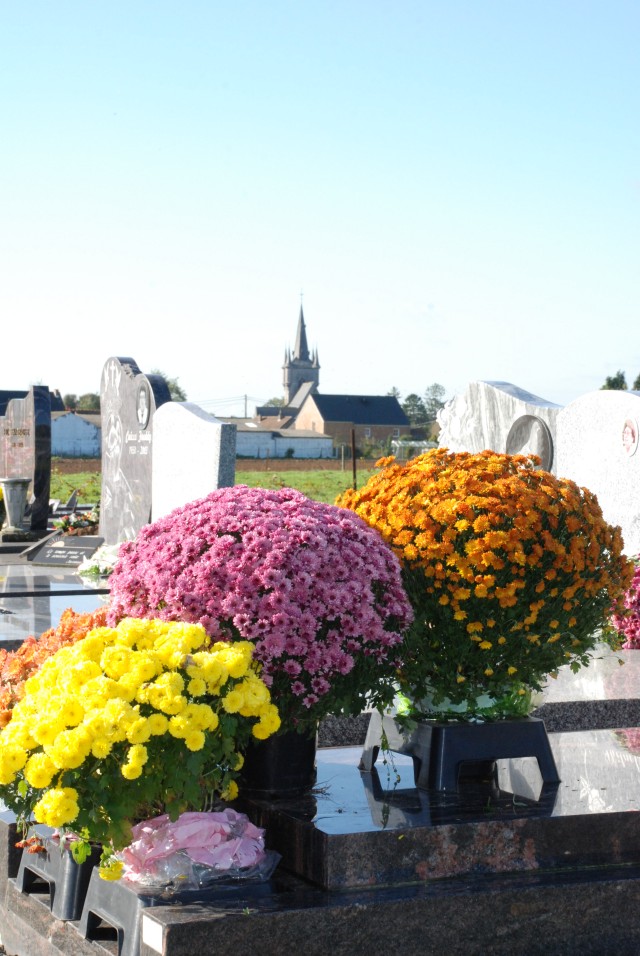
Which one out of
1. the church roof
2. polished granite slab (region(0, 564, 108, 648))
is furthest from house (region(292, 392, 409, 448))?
polished granite slab (region(0, 564, 108, 648))

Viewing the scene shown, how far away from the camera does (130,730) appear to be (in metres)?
3.41

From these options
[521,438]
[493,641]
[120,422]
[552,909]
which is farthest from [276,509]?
[120,422]

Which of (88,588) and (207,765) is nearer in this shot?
(207,765)

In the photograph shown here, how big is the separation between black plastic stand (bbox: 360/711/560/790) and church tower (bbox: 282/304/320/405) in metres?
152

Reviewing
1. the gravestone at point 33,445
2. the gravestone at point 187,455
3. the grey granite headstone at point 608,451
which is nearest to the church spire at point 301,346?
the gravestone at point 33,445

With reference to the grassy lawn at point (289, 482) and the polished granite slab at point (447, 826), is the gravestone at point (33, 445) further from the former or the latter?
the grassy lawn at point (289, 482)

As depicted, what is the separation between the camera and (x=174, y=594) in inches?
159

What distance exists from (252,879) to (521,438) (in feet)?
29.1

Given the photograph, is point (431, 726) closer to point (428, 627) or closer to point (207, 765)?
point (428, 627)

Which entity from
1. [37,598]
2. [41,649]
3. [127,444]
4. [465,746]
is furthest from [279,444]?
[465,746]

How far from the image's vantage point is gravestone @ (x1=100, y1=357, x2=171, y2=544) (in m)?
14.2

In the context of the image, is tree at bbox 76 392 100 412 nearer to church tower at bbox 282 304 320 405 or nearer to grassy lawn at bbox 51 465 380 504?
grassy lawn at bbox 51 465 380 504

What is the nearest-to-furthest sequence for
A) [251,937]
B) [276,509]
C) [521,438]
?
[251,937]
[276,509]
[521,438]

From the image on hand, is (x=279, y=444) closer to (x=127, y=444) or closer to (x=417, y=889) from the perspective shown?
(x=127, y=444)
